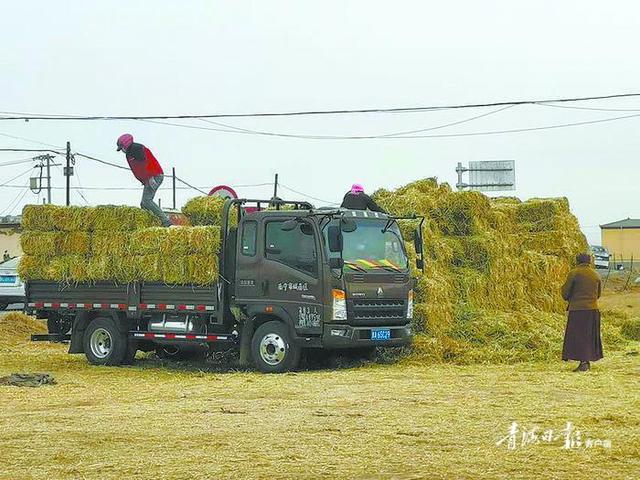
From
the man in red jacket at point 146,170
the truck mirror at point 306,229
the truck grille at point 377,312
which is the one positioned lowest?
the truck grille at point 377,312

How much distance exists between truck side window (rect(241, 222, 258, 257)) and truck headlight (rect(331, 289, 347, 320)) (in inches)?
61.1

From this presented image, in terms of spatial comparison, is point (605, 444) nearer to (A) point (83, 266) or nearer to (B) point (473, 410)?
(B) point (473, 410)

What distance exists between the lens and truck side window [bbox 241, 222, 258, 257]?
58.8 ft

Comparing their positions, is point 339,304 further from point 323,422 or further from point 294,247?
point 323,422

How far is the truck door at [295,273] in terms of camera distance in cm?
1736

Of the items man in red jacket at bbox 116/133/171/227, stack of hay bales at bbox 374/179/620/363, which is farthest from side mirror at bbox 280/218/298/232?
stack of hay bales at bbox 374/179/620/363

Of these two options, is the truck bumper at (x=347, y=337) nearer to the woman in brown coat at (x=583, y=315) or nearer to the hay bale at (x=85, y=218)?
the woman in brown coat at (x=583, y=315)

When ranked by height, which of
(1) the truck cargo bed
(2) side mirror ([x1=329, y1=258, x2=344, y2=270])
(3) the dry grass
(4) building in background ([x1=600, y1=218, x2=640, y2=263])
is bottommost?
(3) the dry grass

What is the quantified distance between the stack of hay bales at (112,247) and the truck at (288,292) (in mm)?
232

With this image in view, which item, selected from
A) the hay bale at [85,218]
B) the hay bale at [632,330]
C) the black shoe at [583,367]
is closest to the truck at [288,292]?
the hay bale at [85,218]

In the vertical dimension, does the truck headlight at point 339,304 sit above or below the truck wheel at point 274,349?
above

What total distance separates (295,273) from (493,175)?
3941 cm

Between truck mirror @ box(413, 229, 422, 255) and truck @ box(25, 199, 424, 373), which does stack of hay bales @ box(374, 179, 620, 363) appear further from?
truck @ box(25, 199, 424, 373)

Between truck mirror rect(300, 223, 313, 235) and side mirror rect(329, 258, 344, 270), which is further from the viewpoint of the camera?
truck mirror rect(300, 223, 313, 235)
